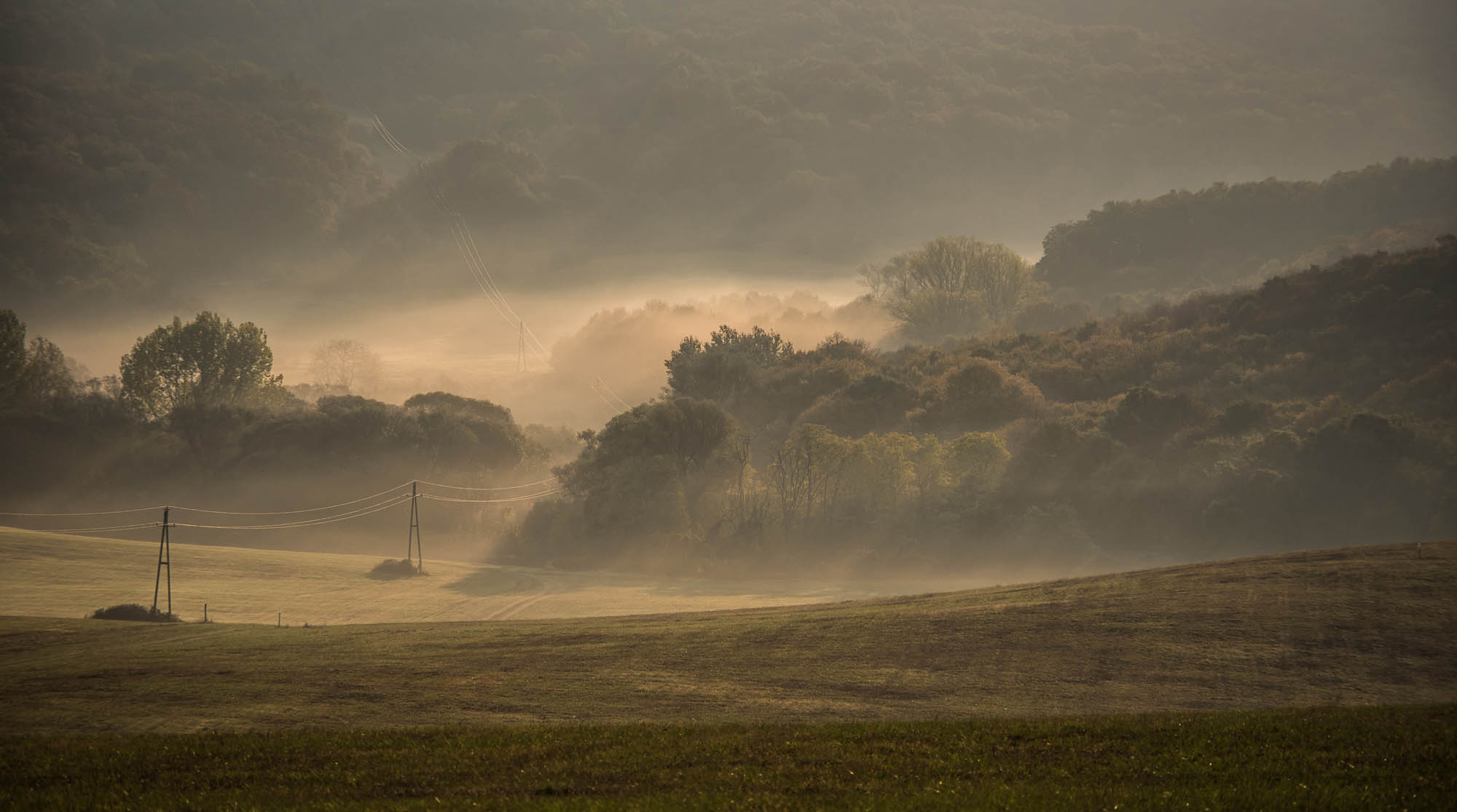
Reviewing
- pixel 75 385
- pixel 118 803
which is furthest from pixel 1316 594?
pixel 75 385

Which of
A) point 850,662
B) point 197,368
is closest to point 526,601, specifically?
point 850,662

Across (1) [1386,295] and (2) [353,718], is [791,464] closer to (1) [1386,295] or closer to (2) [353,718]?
(1) [1386,295]

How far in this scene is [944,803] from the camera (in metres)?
13.5

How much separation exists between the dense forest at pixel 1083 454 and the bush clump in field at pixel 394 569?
19222 mm

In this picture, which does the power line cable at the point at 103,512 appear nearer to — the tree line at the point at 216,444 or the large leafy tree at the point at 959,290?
the tree line at the point at 216,444

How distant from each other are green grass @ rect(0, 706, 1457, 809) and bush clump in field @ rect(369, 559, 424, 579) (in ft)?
201

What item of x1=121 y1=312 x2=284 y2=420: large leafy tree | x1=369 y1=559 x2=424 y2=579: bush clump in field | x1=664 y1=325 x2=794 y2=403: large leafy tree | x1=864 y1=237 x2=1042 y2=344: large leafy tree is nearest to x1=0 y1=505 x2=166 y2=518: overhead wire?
x1=121 y1=312 x2=284 y2=420: large leafy tree

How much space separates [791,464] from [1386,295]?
228ft

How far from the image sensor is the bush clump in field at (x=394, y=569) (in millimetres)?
78206

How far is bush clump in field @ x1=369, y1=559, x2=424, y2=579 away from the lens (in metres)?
78.2

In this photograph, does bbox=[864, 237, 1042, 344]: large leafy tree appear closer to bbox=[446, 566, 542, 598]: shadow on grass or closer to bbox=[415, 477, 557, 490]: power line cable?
bbox=[415, 477, 557, 490]: power line cable

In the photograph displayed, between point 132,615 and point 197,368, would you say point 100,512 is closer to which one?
point 197,368

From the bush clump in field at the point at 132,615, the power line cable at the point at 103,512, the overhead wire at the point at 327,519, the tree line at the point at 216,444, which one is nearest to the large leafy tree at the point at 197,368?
the tree line at the point at 216,444

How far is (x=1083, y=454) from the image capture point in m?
94.8
